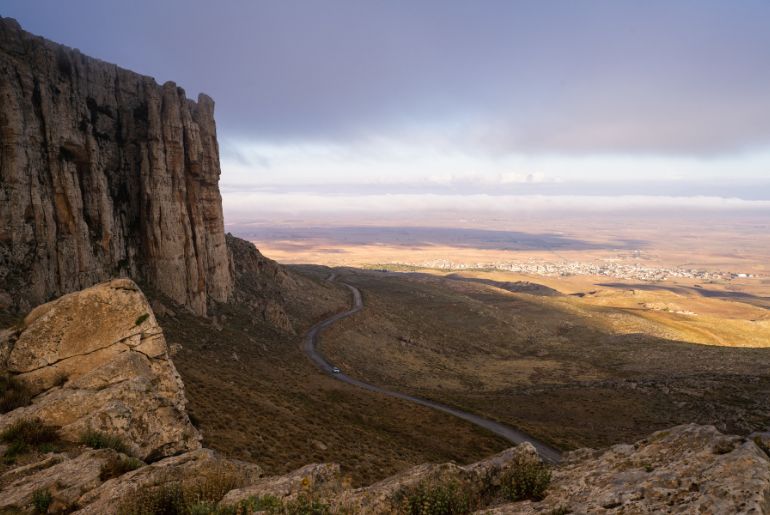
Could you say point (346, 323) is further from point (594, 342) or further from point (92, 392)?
point (92, 392)

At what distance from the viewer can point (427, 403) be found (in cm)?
4566

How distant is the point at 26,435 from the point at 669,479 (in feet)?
51.2

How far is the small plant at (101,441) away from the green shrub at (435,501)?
28.7 feet

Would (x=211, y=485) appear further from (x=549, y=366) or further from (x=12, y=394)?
(x=549, y=366)

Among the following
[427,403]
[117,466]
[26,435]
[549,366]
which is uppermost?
[26,435]

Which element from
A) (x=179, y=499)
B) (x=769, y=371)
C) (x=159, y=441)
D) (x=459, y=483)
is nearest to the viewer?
(x=179, y=499)

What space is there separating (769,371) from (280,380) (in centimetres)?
6019

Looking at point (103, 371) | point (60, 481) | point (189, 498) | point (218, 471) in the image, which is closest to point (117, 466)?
point (60, 481)

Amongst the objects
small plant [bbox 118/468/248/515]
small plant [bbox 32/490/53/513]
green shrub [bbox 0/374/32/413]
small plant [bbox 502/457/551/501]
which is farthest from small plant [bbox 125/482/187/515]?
green shrub [bbox 0/374/32/413]

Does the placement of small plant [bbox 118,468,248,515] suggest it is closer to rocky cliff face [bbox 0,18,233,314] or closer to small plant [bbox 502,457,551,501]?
small plant [bbox 502,457,551,501]

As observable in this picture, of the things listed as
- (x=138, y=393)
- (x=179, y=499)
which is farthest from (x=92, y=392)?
(x=179, y=499)

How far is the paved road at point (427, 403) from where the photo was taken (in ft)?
112

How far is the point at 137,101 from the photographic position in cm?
5131

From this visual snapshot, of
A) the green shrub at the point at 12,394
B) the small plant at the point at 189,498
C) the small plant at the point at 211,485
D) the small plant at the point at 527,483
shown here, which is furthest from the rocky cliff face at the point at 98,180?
the small plant at the point at 527,483
